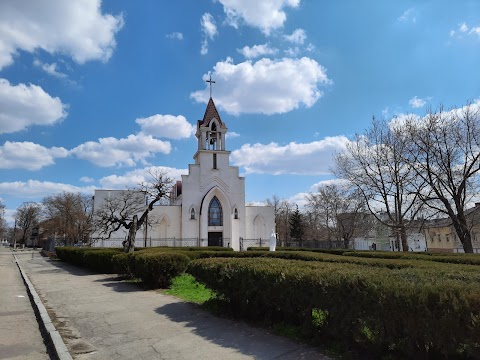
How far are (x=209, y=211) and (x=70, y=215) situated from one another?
26.1 metres

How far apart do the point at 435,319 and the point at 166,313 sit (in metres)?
6.18

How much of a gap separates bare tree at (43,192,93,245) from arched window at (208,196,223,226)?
1639 cm

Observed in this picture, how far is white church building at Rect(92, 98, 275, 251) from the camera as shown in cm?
4175

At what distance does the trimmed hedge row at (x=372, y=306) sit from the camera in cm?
412

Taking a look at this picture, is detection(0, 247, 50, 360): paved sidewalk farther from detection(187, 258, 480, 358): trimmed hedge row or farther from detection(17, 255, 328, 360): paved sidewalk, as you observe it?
detection(187, 258, 480, 358): trimmed hedge row

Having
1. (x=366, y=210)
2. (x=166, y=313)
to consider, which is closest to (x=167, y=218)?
(x=366, y=210)

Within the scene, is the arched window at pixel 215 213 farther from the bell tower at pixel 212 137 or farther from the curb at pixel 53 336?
the curb at pixel 53 336

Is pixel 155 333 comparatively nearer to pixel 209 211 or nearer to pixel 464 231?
pixel 464 231

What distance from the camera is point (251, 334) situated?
670 cm

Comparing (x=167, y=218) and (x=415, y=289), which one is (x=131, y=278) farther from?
(x=167, y=218)

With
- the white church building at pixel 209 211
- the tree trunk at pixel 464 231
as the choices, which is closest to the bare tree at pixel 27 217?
the white church building at pixel 209 211

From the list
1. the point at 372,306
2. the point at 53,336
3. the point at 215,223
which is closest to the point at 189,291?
the point at 53,336

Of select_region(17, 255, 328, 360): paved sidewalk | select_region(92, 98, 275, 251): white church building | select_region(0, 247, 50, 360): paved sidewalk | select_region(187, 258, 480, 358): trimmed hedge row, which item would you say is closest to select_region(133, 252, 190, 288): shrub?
select_region(17, 255, 328, 360): paved sidewalk

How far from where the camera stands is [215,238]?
1681 inches
